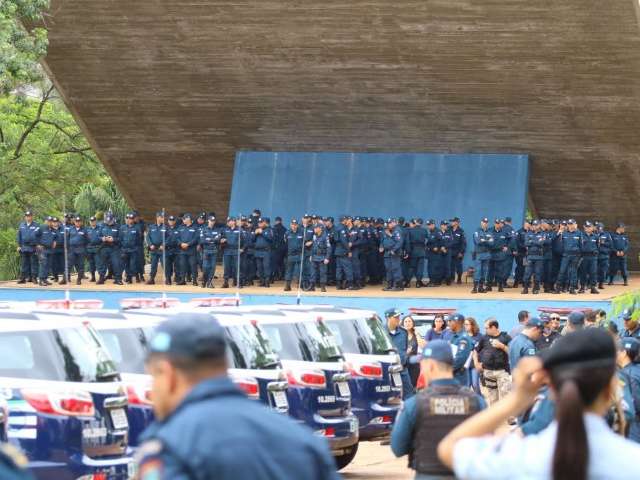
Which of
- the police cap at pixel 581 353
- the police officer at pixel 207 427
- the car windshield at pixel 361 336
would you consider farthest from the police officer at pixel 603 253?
the police officer at pixel 207 427

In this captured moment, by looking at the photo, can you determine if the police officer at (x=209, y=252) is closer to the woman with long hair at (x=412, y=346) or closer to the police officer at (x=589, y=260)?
the police officer at (x=589, y=260)

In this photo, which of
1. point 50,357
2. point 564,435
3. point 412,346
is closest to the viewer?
point 564,435

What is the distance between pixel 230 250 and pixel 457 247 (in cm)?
537

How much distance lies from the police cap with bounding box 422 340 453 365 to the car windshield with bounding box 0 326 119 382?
3759 millimetres

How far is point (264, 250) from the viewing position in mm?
32750

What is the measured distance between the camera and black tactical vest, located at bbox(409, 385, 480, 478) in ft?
22.8

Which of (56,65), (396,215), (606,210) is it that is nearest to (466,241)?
(396,215)

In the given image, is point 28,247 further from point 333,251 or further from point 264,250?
point 333,251

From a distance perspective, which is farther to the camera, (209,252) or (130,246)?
(130,246)

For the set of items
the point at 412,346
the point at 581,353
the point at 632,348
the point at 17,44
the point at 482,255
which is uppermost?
the point at 17,44

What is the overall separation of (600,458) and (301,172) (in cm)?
3475

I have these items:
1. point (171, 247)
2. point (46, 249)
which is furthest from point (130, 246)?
point (46, 249)

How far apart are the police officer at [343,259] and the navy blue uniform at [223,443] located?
93.4 ft

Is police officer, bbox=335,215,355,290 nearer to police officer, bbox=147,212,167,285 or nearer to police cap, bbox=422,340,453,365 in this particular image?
police officer, bbox=147,212,167,285
